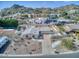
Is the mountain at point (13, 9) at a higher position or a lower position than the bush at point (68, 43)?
higher

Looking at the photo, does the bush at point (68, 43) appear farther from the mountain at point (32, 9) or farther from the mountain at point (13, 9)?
the mountain at point (13, 9)

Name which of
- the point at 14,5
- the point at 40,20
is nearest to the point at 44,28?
the point at 40,20

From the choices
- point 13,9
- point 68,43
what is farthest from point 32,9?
point 68,43

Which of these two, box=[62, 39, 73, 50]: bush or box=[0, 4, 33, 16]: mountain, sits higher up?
box=[0, 4, 33, 16]: mountain

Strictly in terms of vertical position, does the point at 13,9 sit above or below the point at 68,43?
above

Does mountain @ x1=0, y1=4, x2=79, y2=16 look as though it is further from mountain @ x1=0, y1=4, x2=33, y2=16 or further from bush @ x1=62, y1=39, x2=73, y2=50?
bush @ x1=62, y1=39, x2=73, y2=50

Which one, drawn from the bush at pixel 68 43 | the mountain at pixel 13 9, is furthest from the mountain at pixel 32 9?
the bush at pixel 68 43

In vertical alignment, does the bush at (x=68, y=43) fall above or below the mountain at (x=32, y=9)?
below

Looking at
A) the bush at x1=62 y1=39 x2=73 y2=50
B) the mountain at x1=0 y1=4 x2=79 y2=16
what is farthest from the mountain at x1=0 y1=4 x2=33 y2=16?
the bush at x1=62 y1=39 x2=73 y2=50

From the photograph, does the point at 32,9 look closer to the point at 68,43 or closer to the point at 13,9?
the point at 13,9

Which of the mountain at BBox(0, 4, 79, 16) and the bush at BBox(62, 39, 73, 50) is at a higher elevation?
the mountain at BBox(0, 4, 79, 16)

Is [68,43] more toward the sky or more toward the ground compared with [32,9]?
more toward the ground
